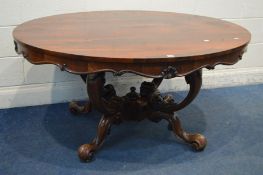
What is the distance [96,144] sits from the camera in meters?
1.54

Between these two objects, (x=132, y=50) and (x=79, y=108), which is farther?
(x=79, y=108)

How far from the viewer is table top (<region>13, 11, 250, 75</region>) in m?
1.11

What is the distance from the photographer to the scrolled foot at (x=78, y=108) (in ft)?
6.37

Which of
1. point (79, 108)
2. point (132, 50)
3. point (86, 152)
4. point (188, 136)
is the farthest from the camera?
point (79, 108)

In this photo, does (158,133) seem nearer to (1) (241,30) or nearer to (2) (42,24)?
(1) (241,30)

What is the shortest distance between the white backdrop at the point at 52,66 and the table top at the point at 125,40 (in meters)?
0.27

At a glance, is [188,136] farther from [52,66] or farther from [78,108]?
[52,66]

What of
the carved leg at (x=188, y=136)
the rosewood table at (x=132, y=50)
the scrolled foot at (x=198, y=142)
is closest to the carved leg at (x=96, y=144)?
the rosewood table at (x=132, y=50)

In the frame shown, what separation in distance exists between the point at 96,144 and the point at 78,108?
449 millimetres

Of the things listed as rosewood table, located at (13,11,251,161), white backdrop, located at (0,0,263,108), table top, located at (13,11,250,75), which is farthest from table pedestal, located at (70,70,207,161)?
white backdrop, located at (0,0,263,108)

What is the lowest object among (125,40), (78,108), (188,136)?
(78,108)

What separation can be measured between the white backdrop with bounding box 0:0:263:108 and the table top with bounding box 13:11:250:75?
0.27 m

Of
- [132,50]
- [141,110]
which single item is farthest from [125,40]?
[141,110]

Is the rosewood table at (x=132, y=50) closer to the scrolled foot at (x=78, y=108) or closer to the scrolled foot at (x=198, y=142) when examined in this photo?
the scrolled foot at (x=198, y=142)
